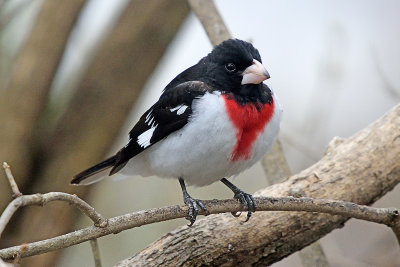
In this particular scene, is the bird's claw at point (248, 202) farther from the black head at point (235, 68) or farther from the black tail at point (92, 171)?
the black tail at point (92, 171)

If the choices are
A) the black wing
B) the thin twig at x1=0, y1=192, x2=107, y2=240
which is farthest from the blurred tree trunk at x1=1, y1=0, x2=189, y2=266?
the thin twig at x1=0, y1=192, x2=107, y2=240

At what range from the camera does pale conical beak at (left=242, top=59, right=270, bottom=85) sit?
2932mm

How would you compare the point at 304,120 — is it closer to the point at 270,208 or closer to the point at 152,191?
the point at 152,191

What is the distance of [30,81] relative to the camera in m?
4.56

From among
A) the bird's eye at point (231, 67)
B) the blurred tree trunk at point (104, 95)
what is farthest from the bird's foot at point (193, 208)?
the blurred tree trunk at point (104, 95)

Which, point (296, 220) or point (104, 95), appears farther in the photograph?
point (104, 95)

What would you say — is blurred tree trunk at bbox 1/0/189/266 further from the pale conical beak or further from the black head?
the pale conical beak

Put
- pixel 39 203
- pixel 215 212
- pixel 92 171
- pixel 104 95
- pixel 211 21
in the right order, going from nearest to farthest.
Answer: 1. pixel 39 203
2. pixel 215 212
3. pixel 92 171
4. pixel 211 21
5. pixel 104 95

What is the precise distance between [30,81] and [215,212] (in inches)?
88.3

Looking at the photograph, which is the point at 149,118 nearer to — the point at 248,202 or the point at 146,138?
the point at 146,138

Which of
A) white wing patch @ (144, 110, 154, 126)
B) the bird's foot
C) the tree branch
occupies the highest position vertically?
white wing patch @ (144, 110, 154, 126)

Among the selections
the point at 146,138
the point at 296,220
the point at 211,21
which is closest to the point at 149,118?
the point at 146,138

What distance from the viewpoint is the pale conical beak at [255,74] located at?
293cm

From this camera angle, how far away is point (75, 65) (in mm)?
4898
